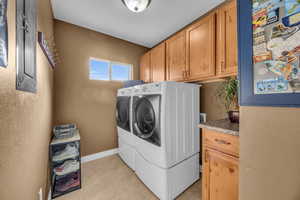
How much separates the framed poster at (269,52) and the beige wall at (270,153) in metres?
0.07

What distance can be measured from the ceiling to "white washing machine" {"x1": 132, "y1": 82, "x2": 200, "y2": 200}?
1184mm

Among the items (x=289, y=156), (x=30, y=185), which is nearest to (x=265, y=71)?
(x=289, y=156)

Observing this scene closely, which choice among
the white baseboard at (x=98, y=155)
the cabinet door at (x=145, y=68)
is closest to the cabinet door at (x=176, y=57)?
the cabinet door at (x=145, y=68)

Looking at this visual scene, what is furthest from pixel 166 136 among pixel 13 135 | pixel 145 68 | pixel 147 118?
pixel 145 68

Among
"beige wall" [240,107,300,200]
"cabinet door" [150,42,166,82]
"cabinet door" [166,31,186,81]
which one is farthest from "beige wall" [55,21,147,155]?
"beige wall" [240,107,300,200]

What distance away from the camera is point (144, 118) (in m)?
1.57

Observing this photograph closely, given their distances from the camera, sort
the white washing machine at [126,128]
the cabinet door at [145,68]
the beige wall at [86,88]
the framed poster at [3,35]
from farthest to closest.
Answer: the cabinet door at [145,68] < the beige wall at [86,88] < the white washing machine at [126,128] < the framed poster at [3,35]

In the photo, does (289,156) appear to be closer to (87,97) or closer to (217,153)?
(217,153)

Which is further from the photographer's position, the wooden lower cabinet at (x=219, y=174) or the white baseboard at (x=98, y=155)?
the white baseboard at (x=98, y=155)

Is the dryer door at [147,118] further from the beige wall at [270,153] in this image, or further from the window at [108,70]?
the window at [108,70]

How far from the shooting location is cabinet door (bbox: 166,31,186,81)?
1.78 m

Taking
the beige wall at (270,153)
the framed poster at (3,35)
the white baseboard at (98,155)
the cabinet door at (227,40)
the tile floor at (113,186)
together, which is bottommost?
the tile floor at (113,186)

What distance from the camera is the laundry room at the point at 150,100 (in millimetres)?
582

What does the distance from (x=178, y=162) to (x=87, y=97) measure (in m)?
2.07
